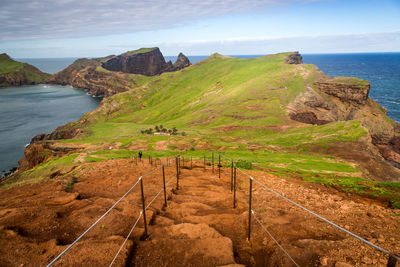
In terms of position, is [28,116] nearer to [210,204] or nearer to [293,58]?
[210,204]

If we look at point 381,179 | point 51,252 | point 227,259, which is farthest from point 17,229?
point 381,179

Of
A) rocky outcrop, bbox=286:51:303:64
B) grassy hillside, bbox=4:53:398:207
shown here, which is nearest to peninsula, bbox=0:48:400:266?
grassy hillside, bbox=4:53:398:207

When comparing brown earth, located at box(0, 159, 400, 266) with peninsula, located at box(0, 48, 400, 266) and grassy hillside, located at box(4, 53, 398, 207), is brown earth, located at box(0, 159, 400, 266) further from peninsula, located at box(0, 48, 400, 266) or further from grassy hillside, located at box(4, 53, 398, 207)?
grassy hillside, located at box(4, 53, 398, 207)

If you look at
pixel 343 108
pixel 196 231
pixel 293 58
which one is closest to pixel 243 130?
pixel 343 108

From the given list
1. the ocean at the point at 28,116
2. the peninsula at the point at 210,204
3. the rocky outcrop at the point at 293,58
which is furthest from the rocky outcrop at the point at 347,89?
the ocean at the point at 28,116

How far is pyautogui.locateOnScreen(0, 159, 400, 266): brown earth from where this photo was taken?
866 cm

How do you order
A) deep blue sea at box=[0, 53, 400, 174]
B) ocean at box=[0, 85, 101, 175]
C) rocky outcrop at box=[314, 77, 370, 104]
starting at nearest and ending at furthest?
rocky outcrop at box=[314, 77, 370, 104] → ocean at box=[0, 85, 101, 175] → deep blue sea at box=[0, 53, 400, 174]

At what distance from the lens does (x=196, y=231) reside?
10477mm

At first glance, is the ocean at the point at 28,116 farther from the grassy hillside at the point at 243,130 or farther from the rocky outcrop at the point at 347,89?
the rocky outcrop at the point at 347,89

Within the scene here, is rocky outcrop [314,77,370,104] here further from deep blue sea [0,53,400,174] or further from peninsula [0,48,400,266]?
deep blue sea [0,53,400,174]

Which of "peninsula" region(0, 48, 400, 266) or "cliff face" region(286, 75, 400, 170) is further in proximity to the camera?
"cliff face" region(286, 75, 400, 170)

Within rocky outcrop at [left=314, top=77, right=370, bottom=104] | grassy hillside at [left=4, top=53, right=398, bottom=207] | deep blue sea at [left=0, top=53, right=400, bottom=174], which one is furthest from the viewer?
deep blue sea at [left=0, top=53, right=400, bottom=174]

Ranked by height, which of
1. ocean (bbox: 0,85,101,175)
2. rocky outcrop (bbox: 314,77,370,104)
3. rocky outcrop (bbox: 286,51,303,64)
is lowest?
ocean (bbox: 0,85,101,175)

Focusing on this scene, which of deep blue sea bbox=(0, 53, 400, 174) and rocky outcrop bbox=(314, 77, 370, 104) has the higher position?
rocky outcrop bbox=(314, 77, 370, 104)
